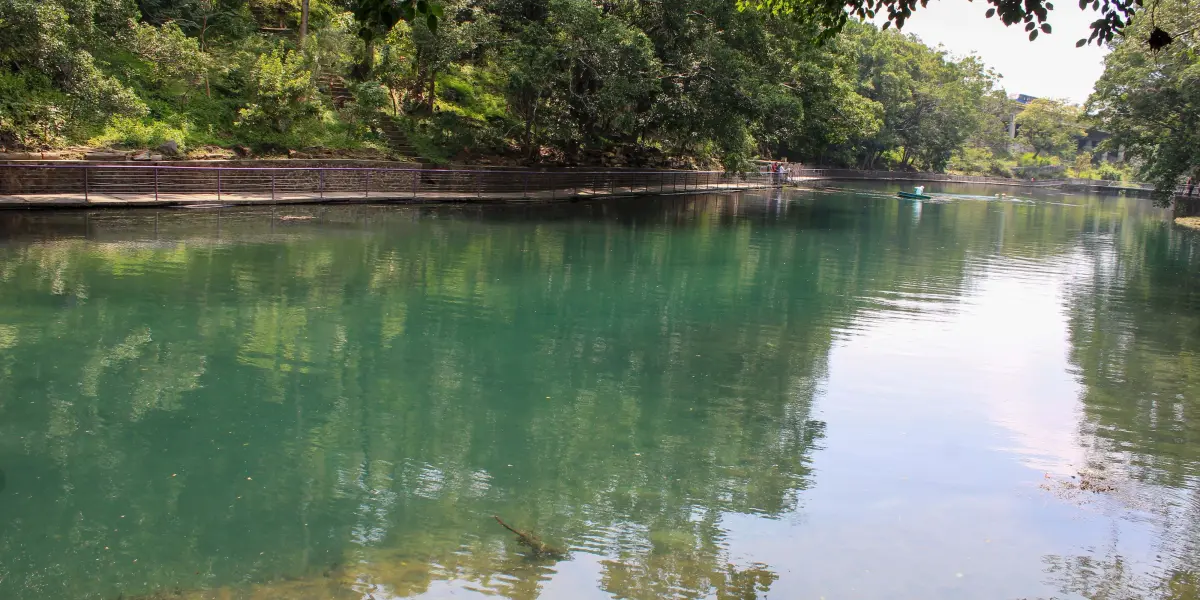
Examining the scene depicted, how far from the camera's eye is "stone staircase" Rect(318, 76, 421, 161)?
1341 inches

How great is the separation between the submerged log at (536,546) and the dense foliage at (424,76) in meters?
21.8

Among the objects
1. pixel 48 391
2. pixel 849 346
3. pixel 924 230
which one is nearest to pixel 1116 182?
pixel 924 230

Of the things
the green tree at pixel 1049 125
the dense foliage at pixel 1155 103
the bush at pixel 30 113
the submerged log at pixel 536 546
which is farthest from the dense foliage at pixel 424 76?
the green tree at pixel 1049 125

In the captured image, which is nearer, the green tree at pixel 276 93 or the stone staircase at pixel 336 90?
the green tree at pixel 276 93

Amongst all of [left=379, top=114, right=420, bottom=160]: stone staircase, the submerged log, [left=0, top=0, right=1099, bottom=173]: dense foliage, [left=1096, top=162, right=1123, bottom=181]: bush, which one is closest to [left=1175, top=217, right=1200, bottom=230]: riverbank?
[left=0, top=0, right=1099, bottom=173]: dense foliage

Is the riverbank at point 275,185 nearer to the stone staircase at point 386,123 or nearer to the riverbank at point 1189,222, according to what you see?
the stone staircase at point 386,123

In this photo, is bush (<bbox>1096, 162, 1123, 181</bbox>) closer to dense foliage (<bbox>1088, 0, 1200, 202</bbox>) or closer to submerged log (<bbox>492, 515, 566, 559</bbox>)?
dense foliage (<bbox>1088, 0, 1200, 202</bbox>)

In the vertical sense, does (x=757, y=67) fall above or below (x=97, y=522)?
above

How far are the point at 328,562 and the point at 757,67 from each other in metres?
32.7

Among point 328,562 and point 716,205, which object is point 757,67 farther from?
point 328,562

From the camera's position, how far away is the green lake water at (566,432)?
6.70 metres

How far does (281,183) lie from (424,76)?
1018 centimetres

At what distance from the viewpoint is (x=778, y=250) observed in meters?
25.7

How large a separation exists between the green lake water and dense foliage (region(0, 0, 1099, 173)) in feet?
24.8
